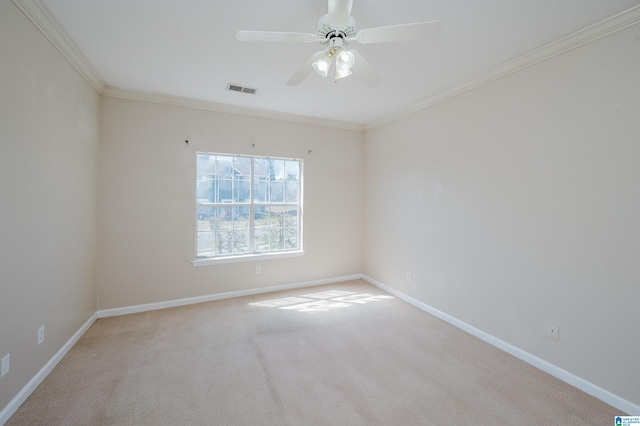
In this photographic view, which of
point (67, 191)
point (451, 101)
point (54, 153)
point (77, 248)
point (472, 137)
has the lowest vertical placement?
point (77, 248)

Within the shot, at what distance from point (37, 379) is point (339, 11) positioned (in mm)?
3156

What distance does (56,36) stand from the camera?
2.07 metres

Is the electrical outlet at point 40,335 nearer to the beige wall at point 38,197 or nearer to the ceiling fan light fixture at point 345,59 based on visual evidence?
the beige wall at point 38,197

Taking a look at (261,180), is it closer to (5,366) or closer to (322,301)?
(322,301)

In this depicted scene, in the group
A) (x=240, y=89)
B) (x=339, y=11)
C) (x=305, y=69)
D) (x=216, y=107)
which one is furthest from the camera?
(x=216, y=107)

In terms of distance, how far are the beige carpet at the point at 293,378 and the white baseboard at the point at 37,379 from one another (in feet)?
0.13

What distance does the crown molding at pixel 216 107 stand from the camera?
10.4 feet

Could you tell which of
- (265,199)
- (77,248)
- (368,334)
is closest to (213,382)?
(368,334)

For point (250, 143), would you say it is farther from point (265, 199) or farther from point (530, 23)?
point (530, 23)

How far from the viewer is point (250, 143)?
3.86 meters

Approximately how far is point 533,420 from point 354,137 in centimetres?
396

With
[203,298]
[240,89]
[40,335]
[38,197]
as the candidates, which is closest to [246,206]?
[203,298]

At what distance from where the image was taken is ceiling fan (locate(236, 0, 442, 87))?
139 cm

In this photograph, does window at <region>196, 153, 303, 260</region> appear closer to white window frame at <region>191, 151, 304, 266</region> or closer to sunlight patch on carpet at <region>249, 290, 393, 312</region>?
white window frame at <region>191, 151, 304, 266</region>
